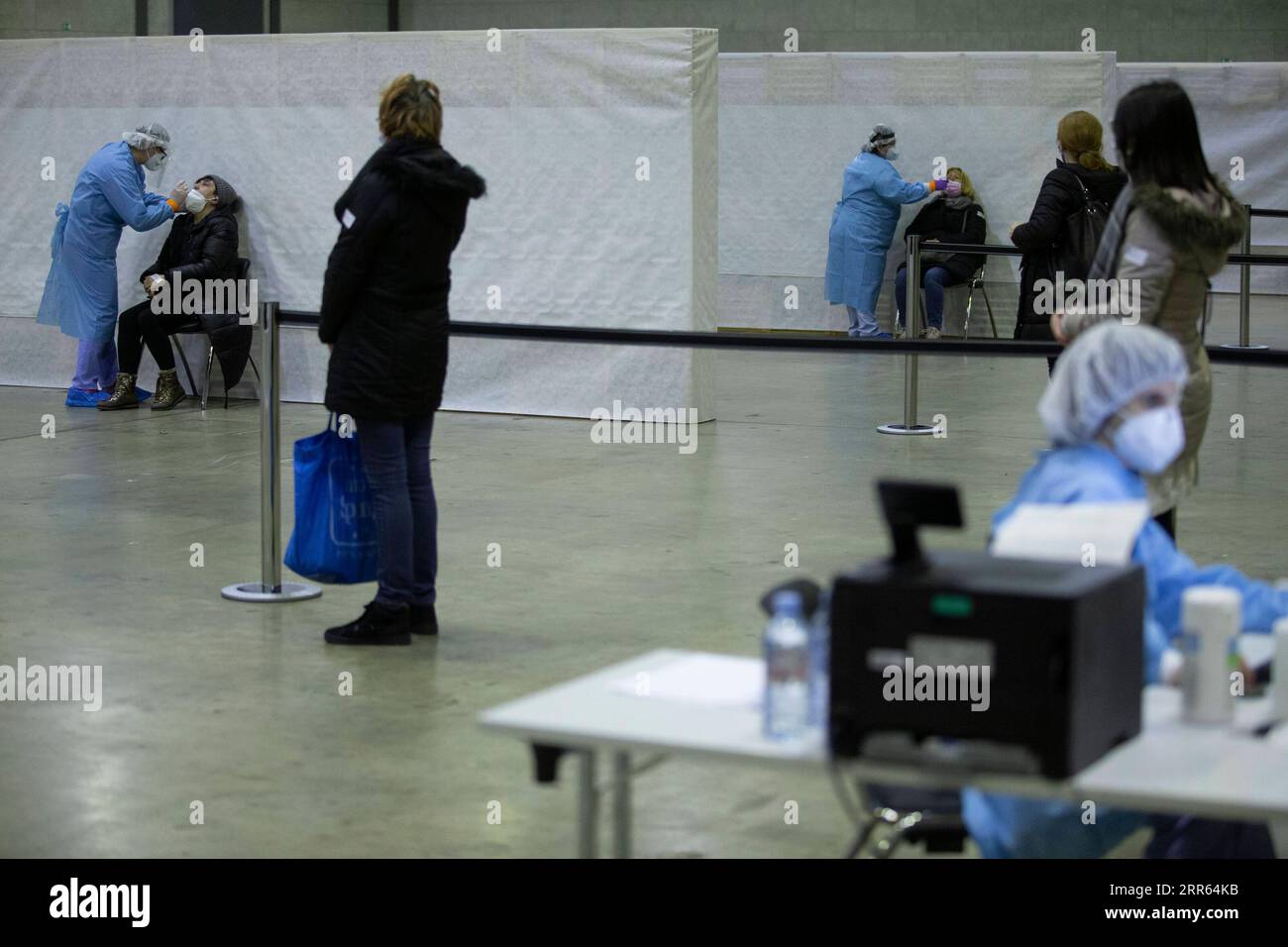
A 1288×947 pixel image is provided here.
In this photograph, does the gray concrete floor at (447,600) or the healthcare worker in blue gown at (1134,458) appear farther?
the gray concrete floor at (447,600)

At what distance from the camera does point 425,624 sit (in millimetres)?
5270

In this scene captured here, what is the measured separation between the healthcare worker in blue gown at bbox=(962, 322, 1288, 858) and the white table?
32 cm

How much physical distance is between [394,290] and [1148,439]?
2457mm

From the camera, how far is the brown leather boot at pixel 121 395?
999 centimetres

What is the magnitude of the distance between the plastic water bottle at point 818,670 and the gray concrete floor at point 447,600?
39.8 inches

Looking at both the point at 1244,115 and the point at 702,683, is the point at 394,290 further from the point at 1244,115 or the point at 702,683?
the point at 1244,115

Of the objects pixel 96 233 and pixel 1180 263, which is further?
pixel 96 233

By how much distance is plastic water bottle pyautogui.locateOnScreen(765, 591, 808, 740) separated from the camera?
248cm

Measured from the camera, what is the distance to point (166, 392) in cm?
1004

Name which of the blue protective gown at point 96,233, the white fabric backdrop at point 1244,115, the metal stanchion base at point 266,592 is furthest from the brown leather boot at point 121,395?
the white fabric backdrop at point 1244,115

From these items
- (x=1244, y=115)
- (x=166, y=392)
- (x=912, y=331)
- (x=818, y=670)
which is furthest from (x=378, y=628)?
(x=1244, y=115)

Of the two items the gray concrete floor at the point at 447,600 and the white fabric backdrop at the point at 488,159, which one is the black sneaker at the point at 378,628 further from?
the white fabric backdrop at the point at 488,159

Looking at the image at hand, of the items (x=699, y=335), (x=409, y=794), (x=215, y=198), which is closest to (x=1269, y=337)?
(x=215, y=198)
